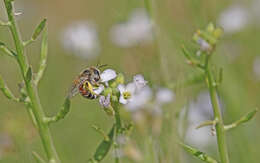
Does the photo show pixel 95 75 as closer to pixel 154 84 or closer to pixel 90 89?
pixel 90 89

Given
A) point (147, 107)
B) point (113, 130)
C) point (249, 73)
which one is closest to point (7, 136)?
point (147, 107)

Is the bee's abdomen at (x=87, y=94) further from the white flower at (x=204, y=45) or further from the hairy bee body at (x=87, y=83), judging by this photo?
the white flower at (x=204, y=45)

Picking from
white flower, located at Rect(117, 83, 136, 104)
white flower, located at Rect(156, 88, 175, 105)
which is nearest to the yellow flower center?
white flower, located at Rect(117, 83, 136, 104)

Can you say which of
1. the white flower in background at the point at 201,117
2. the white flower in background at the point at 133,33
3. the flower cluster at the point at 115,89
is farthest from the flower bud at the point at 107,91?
the white flower in background at the point at 201,117

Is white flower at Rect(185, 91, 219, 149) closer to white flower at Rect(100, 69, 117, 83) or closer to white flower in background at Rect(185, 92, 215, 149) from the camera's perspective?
white flower in background at Rect(185, 92, 215, 149)

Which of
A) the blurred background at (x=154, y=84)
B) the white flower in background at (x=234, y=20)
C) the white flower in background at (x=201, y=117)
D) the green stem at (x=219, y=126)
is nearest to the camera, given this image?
the green stem at (x=219, y=126)

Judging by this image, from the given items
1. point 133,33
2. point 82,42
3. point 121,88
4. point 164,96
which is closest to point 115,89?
point 121,88

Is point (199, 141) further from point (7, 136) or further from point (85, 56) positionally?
point (7, 136)
